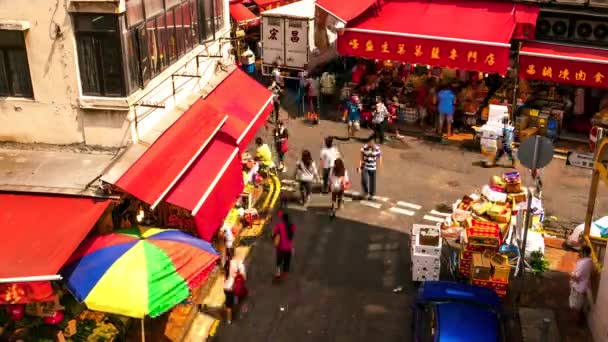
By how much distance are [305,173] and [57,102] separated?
7.15 meters

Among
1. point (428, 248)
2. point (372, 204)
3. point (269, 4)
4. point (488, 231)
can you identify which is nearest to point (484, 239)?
point (488, 231)

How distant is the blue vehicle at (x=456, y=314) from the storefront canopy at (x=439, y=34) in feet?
37.2

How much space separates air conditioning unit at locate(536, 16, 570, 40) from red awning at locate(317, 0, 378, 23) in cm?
566

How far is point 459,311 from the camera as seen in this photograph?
12266 millimetres

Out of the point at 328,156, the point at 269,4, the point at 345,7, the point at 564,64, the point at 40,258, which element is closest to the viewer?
the point at 40,258

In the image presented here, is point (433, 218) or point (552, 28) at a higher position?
point (552, 28)

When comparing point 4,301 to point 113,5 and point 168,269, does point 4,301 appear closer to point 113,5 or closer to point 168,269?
point 168,269

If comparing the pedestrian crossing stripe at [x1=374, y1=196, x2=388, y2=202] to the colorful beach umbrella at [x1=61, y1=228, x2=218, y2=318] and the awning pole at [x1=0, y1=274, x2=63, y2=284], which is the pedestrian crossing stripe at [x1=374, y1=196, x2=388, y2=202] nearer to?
the colorful beach umbrella at [x1=61, y1=228, x2=218, y2=318]

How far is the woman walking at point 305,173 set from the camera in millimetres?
18469

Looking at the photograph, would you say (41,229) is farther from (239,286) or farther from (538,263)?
(538,263)

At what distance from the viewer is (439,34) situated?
76.2ft

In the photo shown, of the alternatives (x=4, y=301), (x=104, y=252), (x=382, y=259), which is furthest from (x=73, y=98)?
(x=382, y=259)

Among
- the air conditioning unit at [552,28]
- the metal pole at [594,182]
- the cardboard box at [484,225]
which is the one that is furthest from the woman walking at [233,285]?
the air conditioning unit at [552,28]

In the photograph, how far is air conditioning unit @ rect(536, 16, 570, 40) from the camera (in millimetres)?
22859
